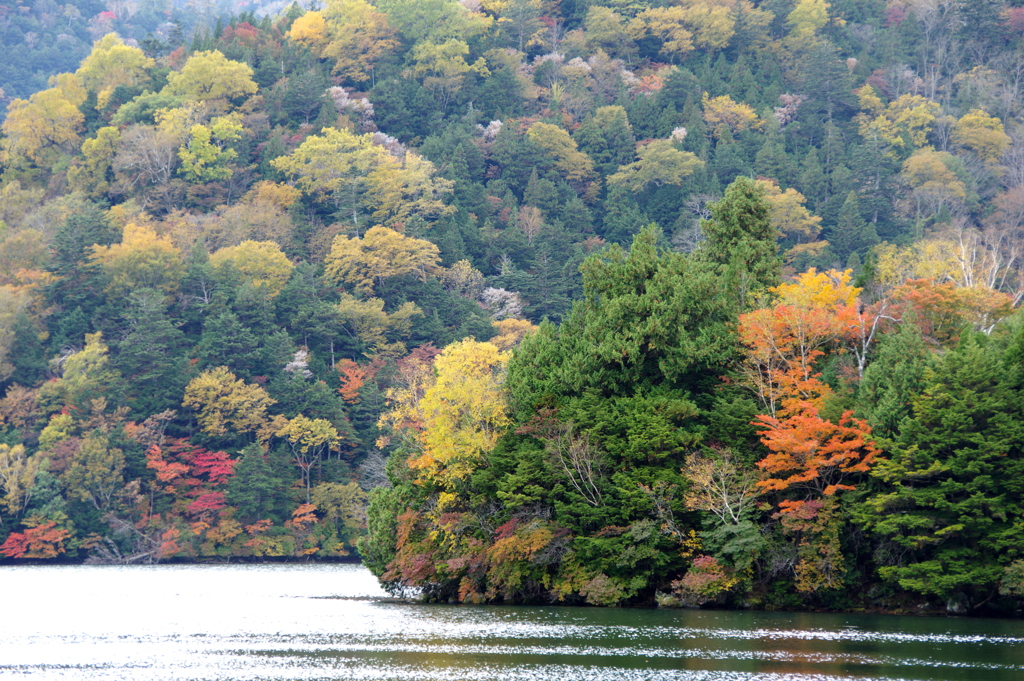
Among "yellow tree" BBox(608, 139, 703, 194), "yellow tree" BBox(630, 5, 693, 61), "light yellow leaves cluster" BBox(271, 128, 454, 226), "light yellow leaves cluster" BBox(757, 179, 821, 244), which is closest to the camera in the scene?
"light yellow leaves cluster" BBox(757, 179, 821, 244)

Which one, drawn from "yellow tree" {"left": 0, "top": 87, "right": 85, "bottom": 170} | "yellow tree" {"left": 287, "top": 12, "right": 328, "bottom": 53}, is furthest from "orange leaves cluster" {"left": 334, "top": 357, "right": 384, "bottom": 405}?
"yellow tree" {"left": 287, "top": 12, "right": 328, "bottom": 53}

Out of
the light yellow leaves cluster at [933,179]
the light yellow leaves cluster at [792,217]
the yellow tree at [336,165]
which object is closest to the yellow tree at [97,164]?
the yellow tree at [336,165]

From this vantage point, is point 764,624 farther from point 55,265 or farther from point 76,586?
point 55,265

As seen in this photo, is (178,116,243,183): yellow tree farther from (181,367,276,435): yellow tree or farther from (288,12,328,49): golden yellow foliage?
(181,367,276,435): yellow tree

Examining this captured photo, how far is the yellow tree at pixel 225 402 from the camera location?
3317 inches

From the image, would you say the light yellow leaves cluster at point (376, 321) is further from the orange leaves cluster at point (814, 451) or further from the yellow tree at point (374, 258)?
the orange leaves cluster at point (814, 451)

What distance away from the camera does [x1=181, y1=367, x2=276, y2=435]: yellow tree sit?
84250mm

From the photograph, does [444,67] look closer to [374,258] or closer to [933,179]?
[374,258]

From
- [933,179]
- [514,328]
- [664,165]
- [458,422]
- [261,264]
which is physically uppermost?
[664,165]

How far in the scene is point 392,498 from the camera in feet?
165

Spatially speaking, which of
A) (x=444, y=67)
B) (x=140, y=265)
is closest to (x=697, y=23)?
(x=444, y=67)

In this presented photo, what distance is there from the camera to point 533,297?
103m

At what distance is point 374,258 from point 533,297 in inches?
558

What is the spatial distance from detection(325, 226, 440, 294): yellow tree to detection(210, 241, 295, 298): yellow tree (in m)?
3.95
